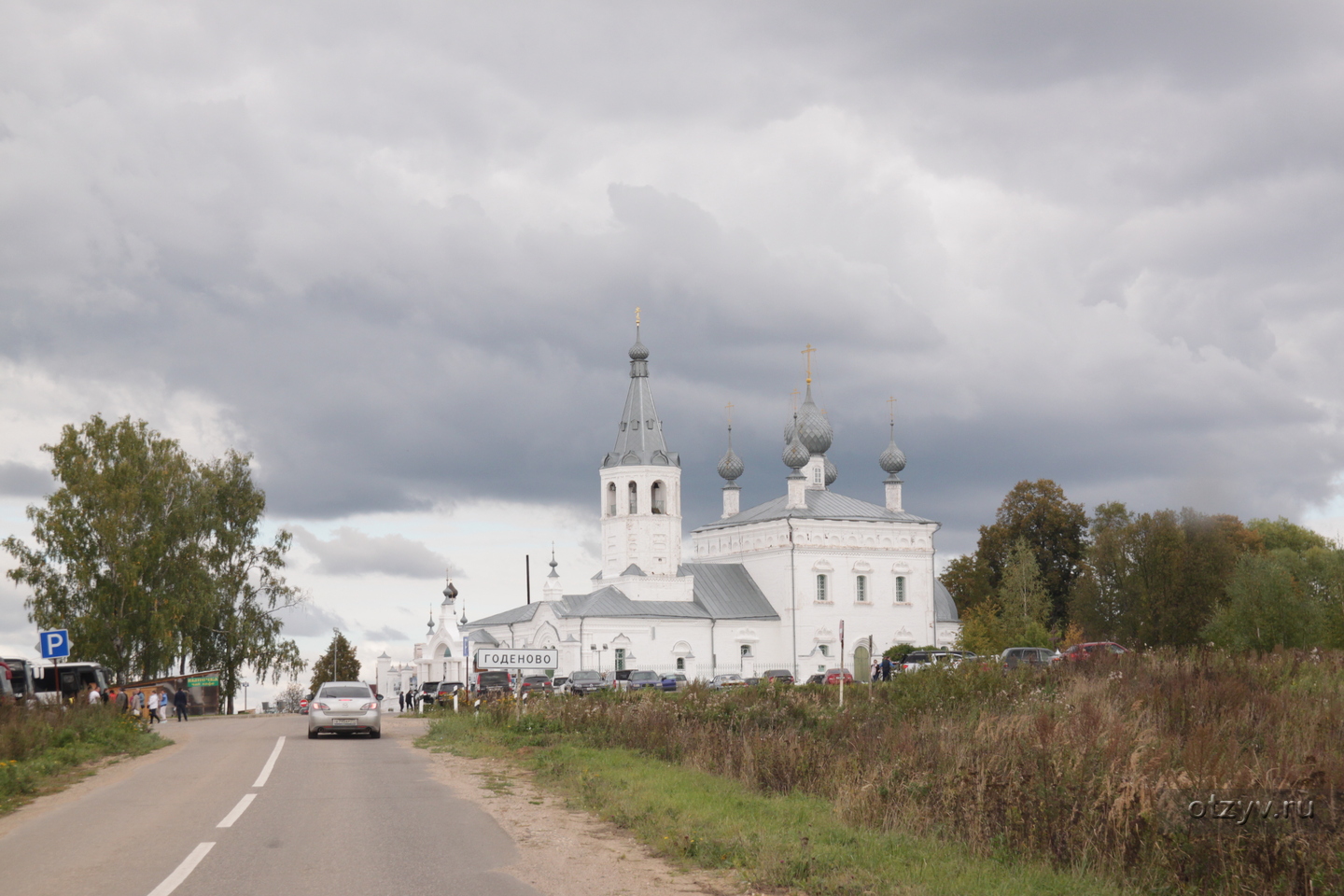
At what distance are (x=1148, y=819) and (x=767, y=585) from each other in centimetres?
7047

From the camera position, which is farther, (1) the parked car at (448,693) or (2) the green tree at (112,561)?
(2) the green tree at (112,561)

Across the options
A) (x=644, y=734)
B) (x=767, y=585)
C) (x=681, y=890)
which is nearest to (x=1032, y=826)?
(x=681, y=890)

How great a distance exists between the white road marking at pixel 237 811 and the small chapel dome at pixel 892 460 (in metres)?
73.9

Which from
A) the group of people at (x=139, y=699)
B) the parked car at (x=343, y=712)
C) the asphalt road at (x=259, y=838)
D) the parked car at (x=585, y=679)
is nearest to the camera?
the asphalt road at (x=259, y=838)

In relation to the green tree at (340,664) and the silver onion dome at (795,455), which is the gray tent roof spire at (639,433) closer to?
the silver onion dome at (795,455)

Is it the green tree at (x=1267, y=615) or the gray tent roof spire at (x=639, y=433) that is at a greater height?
the gray tent roof spire at (x=639, y=433)

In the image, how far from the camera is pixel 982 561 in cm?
8781

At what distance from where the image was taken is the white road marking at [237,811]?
13752 millimetres

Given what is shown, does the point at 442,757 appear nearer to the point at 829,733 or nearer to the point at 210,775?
the point at 210,775

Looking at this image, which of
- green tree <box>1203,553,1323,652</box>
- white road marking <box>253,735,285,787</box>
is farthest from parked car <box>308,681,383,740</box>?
green tree <box>1203,553,1323,652</box>

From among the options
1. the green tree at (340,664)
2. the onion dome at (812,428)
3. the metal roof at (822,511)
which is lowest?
the green tree at (340,664)

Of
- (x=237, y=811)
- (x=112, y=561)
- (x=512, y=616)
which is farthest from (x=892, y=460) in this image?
(x=237, y=811)

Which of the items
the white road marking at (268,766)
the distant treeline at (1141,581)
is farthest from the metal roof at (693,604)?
the white road marking at (268,766)

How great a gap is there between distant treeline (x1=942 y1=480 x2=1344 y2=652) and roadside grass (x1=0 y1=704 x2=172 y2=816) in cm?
2750
